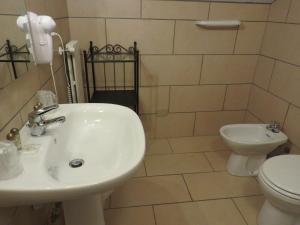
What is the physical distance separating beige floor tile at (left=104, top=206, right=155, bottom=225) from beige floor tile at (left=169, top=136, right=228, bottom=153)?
776 millimetres

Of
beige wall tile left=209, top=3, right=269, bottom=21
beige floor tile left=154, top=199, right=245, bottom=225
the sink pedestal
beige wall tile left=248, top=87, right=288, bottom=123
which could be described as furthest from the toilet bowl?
the sink pedestal

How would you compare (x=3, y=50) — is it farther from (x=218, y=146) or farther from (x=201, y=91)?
(x=218, y=146)

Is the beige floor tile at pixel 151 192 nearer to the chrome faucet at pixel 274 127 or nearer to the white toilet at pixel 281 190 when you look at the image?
the white toilet at pixel 281 190

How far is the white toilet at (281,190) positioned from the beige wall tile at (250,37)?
1080mm

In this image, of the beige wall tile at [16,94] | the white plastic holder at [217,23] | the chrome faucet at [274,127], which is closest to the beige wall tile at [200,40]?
the white plastic holder at [217,23]

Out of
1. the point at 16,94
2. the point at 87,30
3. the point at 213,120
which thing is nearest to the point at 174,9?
the point at 87,30

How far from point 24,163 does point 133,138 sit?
0.38 meters

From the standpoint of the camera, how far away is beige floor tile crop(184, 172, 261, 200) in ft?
5.47

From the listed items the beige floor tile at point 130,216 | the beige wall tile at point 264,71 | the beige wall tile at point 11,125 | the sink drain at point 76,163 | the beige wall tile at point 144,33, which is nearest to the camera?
the beige wall tile at point 11,125

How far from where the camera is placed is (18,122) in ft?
2.93

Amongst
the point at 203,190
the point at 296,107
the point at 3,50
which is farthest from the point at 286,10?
the point at 3,50

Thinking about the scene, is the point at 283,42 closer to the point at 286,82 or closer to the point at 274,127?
the point at 286,82

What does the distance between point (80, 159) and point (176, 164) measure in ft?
3.98

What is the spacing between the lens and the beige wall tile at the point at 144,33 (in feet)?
5.90
